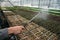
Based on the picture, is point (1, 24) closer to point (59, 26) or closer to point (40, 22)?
point (40, 22)

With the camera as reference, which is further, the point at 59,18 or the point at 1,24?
the point at 1,24

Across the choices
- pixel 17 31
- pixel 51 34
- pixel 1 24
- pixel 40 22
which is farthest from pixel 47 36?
pixel 1 24

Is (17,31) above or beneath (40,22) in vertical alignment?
above

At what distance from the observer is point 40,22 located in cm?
150

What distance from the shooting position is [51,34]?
1.22 meters

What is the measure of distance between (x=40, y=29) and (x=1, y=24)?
1.47ft

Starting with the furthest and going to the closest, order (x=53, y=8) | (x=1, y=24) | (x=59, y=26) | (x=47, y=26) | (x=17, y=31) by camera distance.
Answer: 1. (x=1, y=24)
2. (x=53, y=8)
3. (x=47, y=26)
4. (x=59, y=26)
5. (x=17, y=31)

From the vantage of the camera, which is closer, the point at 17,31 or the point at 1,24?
the point at 17,31

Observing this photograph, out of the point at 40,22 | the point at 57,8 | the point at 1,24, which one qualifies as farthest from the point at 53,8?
the point at 1,24

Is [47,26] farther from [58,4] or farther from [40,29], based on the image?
[58,4]

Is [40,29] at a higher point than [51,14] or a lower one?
lower

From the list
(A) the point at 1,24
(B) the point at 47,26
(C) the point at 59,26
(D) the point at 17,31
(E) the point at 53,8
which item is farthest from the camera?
(A) the point at 1,24

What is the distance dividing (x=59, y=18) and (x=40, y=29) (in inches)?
9.6

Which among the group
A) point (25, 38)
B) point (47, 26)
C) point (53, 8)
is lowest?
point (25, 38)
